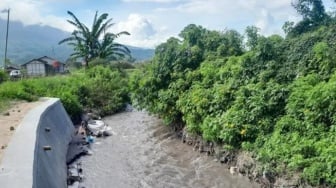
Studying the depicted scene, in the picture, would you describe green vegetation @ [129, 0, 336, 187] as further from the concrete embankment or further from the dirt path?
the dirt path

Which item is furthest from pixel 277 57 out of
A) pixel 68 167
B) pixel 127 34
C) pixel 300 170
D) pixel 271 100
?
pixel 127 34

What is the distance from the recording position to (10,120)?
41.6ft

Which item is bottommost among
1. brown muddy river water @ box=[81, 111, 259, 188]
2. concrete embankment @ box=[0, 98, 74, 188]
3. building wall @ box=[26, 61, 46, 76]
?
brown muddy river water @ box=[81, 111, 259, 188]

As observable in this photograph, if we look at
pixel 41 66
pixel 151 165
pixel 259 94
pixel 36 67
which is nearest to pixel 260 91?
pixel 259 94

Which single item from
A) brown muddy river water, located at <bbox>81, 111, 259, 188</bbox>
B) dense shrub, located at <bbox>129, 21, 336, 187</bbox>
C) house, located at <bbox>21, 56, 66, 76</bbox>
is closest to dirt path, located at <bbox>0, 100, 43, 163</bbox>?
brown muddy river water, located at <bbox>81, 111, 259, 188</bbox>

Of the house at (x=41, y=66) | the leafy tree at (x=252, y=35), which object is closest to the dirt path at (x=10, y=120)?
the leafy tree at (x=252, y=35)

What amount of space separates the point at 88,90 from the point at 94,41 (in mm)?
10298

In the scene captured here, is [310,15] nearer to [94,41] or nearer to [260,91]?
[260,91]

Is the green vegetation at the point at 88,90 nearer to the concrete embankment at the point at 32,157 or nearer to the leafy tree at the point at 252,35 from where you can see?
the concrete embankment at the point at 32,157

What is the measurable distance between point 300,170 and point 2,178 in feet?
21.9

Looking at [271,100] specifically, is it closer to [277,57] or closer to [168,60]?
[277,57]

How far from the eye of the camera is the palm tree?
118 feet

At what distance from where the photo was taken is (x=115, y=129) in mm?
21297

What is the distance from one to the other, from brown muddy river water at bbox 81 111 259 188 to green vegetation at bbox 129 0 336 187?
104 centimetres
